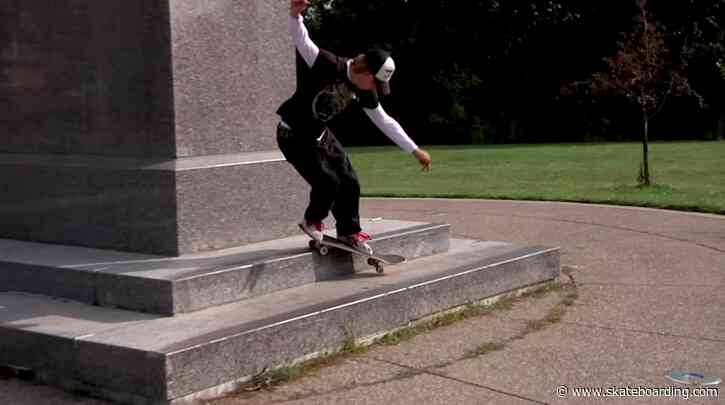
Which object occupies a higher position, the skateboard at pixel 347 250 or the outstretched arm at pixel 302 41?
the outstretched arm at pixel 302 41

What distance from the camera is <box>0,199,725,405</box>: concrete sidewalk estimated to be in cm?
475

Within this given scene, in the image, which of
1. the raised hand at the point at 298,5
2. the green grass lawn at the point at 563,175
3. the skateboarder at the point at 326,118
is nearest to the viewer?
the raised hand at the point at 298,5

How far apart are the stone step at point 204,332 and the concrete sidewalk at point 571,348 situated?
0.50ft

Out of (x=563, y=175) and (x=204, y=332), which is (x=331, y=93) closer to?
(x=204, y=332)

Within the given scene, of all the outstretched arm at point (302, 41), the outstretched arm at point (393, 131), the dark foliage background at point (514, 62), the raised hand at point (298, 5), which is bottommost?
the outstretched arm at point (393, 131)

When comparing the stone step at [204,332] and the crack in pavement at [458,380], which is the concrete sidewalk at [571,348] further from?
the stone step at [204,332]

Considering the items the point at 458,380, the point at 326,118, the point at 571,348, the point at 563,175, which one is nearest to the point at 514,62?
the point at 563,175

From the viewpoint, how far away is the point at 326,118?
20.4ft

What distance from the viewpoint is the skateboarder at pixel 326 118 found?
A: 20.0ft

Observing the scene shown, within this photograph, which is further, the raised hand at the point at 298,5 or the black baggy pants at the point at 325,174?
the black baggy pants at the point at 325,174

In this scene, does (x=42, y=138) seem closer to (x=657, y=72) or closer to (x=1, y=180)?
(x=1, y=180)

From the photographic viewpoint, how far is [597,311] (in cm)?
654

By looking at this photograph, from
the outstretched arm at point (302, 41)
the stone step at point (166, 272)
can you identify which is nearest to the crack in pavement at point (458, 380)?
the stone step at point (166, 272)

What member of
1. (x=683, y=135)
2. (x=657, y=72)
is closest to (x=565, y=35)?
(x=683, y=135)
